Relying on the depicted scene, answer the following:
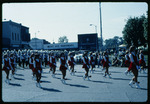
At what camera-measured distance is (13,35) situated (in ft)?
145

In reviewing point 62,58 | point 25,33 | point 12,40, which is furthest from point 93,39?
point 62,58

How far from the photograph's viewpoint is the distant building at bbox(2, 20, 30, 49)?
41.3m

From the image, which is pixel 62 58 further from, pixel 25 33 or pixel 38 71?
pixel 25 33

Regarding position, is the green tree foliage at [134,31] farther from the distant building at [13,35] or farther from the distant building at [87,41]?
the distant building at [13,35]

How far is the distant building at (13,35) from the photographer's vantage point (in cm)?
4128

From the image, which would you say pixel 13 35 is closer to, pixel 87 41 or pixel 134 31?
pixel 87 41

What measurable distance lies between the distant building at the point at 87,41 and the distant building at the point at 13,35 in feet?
70.7

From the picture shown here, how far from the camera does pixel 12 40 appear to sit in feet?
141

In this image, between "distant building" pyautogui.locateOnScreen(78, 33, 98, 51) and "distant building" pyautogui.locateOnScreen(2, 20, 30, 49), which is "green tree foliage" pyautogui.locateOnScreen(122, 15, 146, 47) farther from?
"distant building" pyautogui.locateOnScreen(2, 20, 30, 49)

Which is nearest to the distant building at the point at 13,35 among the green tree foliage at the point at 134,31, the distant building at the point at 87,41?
the distant building at the point at 87,41

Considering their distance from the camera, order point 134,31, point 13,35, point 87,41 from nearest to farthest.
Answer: point 13,35 → point 134,31 → point 87,41

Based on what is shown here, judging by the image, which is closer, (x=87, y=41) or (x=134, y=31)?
(x=134, y=31)

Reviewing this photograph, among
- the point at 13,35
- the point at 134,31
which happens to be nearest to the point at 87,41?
the point at 134,31

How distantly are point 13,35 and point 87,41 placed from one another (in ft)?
94.9
